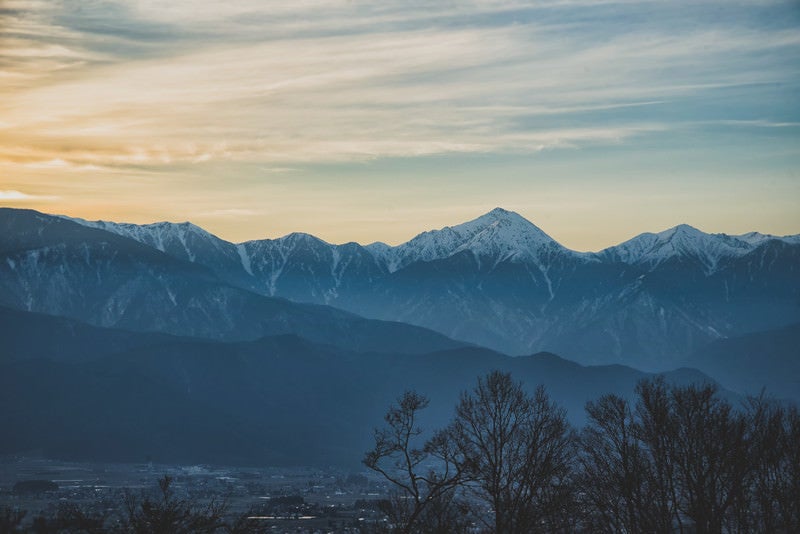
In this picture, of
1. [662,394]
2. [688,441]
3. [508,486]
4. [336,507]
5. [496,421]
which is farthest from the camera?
[336,507]

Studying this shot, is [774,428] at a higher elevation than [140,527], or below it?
higher

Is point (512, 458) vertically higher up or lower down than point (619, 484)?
higher up

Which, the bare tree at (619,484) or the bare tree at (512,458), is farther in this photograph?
the bare tree at (619,484)

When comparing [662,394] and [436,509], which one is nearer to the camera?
[436,509]

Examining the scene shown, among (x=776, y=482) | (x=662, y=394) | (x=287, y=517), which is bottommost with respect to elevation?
(x=287, y=517)

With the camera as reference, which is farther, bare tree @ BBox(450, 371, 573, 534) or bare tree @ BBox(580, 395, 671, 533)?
bare tree @ BBox(580, 395, 671, 533)

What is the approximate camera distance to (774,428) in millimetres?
48281

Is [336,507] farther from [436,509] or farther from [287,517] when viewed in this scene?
[436,509]

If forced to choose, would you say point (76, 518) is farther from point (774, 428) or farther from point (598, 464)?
point (774, 428)

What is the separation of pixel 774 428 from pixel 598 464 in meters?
7.57

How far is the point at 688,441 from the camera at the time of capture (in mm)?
47281

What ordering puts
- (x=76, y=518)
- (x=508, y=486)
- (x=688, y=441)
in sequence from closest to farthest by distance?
(x=76, y=518), (x=508, y=486), (x=688, y=441)

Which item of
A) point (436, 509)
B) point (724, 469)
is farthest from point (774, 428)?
point (436, 509)

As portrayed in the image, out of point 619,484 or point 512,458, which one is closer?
point 512,458
